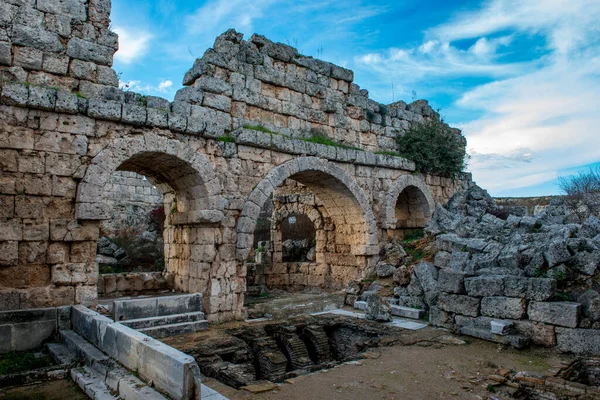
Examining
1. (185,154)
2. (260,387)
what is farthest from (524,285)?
(185,154)

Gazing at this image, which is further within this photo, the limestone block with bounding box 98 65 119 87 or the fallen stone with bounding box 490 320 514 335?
the limestone block with bounding box 98 65 119 87

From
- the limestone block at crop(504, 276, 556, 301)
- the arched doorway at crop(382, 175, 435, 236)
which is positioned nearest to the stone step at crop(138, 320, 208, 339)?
the limestone block at crop(504, 276, 556, 301)

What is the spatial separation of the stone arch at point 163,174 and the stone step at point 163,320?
5.84 ft

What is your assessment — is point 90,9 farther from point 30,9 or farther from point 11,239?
point 11,239

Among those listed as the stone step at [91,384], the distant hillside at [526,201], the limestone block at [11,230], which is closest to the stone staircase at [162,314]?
the limestone block at [11,230]

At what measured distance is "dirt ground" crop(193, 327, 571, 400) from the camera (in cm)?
479

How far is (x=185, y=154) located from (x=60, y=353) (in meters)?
3.98

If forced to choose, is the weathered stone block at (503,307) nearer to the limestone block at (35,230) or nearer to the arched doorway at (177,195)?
the arched doorway at (177,195)

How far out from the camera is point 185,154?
8.27 m

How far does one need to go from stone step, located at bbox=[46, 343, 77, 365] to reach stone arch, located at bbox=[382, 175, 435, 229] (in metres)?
8.26

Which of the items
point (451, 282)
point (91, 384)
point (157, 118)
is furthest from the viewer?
point (157, 118)

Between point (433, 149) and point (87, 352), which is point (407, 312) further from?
point (433, 149)

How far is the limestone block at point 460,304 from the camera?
718cm

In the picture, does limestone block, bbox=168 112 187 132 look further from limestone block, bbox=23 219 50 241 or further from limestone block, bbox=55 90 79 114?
limestone block, bbox=23 219 50 241
